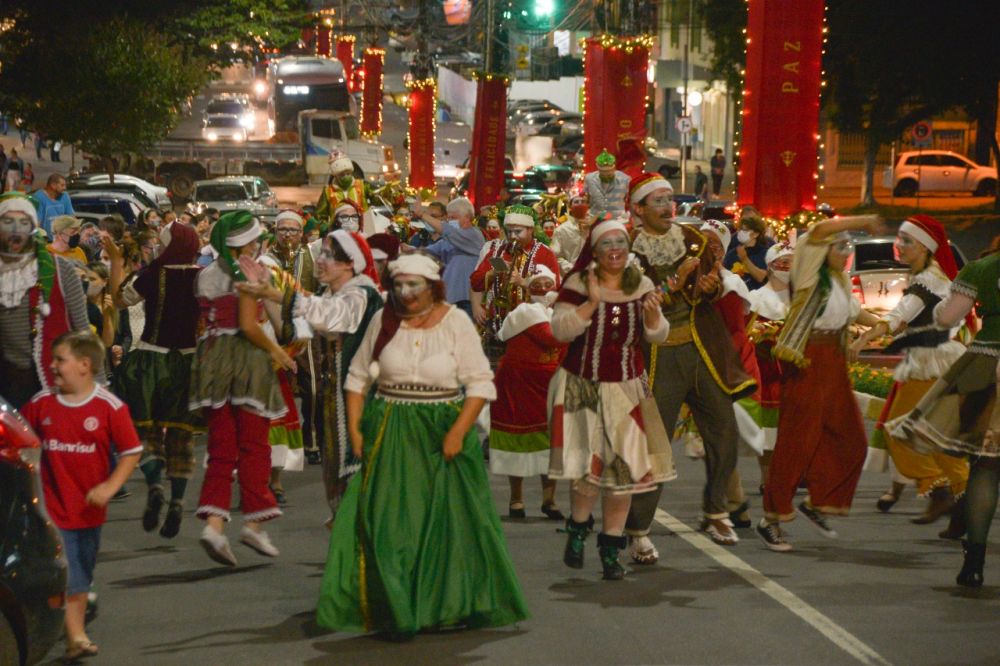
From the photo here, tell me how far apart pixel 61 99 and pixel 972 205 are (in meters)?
25.8

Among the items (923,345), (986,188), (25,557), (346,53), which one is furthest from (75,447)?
(346,53)

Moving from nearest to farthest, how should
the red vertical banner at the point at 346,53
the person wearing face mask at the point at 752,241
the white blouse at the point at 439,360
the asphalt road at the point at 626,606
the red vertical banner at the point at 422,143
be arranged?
the asphalt road at the point at 626,606 → the white blouse at the point at 439,360 → the person wearing face mask at the point at 752,241 → the red vertical banner at the point at 422,143 → the red vertical banner at the point at 346,53

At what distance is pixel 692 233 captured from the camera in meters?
9.32

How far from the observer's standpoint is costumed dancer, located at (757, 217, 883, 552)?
9.36m

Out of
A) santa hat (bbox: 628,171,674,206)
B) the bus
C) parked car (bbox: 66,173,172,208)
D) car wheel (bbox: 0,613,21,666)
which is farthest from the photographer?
the bus

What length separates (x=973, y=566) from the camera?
853 cm

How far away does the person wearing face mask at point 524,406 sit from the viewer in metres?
10.5

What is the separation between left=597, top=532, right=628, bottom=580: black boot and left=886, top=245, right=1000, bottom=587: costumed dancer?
1758 millimetres

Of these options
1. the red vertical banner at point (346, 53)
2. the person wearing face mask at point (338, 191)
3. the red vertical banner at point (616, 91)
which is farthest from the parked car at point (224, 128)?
the person wearing face mask at point (338, 191)

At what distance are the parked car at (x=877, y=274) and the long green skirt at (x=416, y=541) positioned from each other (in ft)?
39.6

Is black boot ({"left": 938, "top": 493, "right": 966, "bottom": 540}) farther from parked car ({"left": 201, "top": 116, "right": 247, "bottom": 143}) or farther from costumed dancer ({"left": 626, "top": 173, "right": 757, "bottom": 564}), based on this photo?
parked car ({"left": 201, "top": 116, "right": 247, "bottom": 143})

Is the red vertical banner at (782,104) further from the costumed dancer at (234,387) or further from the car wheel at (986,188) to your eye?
the car wheel at (986,188)

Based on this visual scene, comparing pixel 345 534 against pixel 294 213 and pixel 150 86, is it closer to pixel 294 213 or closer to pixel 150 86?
pixel 294 213

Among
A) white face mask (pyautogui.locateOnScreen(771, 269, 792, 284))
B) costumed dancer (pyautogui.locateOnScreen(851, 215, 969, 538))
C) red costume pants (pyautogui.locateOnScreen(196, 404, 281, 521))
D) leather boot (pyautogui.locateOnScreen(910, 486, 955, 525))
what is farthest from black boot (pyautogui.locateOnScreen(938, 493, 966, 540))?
red costume pants (pyautogui.locateOnScreen(196, 404, 281, 521))
